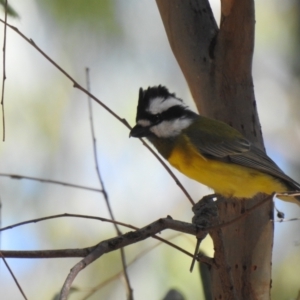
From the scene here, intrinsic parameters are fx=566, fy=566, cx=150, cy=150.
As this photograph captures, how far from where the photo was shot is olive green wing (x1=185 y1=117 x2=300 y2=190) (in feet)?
5.66

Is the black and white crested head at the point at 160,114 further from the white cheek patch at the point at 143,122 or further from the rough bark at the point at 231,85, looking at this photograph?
the rough bark at the point at 231,85

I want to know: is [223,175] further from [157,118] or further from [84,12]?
[84,12]

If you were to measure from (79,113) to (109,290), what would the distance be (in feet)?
3.34

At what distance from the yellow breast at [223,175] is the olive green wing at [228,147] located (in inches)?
0.8

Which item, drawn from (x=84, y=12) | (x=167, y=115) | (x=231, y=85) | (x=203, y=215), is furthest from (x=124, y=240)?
(x=84, y=12)

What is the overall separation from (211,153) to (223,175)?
0.09 m

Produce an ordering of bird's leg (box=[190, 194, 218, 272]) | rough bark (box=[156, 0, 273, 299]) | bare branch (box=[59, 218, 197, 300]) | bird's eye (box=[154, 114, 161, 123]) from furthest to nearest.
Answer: bird's eye (box=[154, 114, 161, 123]) → rough bark (box=[156, 0, 273, 299]) → bird's leg (box=[190, 194, 218, 272]) → bare branch (box=[59, 218, 197, 300])

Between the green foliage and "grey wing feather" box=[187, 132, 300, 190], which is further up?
the green foliage

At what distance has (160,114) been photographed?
72.1 inches

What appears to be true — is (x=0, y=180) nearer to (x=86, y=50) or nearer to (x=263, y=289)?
(x=86, y=50)

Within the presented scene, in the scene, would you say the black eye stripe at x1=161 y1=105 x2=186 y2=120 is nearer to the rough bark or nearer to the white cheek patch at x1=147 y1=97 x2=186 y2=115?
the white cheek patch at x1=147 y1=97 x2=186 y2=115

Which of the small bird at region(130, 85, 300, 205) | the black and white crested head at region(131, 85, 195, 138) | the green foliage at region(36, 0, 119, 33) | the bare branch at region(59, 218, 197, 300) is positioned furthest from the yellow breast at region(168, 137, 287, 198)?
the green foliage at region(36, 0, 119, 33)

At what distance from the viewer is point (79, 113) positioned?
3.12 metres

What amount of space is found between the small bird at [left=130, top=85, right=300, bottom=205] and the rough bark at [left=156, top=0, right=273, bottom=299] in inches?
1.8
